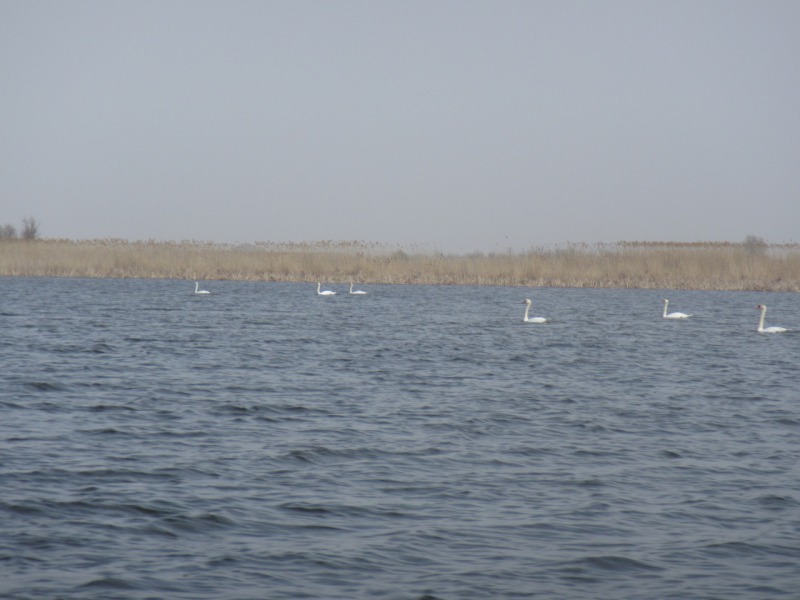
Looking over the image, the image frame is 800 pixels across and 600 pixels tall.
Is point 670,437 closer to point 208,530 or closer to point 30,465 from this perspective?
point 208,530

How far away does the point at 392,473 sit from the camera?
8.86m

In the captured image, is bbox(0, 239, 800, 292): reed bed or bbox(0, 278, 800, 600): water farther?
bbox(0, 239, 800, 292): reed bed

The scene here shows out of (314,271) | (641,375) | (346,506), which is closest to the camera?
(346,506)

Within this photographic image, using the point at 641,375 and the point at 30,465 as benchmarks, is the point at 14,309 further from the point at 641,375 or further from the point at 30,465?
the point at 30,465

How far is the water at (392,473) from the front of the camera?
633cm

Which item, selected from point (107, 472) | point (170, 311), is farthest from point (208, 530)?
point (170, 311)

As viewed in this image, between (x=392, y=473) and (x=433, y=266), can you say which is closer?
(x=392, y=473)

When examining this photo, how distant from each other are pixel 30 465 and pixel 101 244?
50989 mm

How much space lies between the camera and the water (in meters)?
6.33

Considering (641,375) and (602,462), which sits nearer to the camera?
(602,462)

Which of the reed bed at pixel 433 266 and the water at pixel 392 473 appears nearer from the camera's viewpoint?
the water at pixel 392 473

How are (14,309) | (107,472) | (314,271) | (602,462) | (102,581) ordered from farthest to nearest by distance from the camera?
1. (314,271)
2. (14,309)
3. (602,462)
4. (107,472)
5. (102,581)

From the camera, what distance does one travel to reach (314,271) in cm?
5181

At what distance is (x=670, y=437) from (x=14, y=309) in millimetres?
23037
